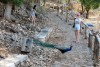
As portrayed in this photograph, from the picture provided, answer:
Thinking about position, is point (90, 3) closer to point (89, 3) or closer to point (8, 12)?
point (89, 3)

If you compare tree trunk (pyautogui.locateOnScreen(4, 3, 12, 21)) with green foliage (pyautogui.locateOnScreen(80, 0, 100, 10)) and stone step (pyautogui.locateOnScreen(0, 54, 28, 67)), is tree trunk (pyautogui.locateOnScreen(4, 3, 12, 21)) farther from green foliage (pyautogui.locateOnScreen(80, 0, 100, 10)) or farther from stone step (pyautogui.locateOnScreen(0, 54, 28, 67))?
green foliage (pyautogui.locateOnScreen(80, 0, 100, 10))

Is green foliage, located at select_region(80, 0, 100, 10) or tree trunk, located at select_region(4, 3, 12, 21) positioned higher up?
tree trunk, located at select_region(4, 3, 12, 21)

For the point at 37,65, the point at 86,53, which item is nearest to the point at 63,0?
the point at 86,53

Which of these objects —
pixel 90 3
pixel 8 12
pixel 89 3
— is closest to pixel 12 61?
pixel 8 12

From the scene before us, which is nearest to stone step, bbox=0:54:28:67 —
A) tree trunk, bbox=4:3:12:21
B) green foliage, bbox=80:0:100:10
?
tree trunk, bbox=4:3:12:21

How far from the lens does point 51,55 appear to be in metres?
12.9

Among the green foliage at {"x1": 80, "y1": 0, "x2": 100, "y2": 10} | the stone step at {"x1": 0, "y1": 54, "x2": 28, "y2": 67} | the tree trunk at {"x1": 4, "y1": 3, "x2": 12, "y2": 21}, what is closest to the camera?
the stone step at {"x1": 0, "y1": 54, "x2": 28, "y2": 67}

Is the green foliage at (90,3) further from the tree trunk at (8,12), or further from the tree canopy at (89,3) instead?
the tree trunk at (8,12)

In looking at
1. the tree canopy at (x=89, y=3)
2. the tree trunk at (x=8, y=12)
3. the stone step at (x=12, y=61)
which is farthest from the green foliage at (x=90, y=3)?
the stone step at (x=12, y=61)

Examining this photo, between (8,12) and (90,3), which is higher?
(8,12)

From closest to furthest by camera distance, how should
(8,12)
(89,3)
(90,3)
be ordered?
(8,12)
(89,3)
(90,3)

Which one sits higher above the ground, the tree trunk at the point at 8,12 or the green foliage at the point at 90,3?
the tree trunk at the point at 8,12

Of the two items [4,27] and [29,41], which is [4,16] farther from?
[29,41]

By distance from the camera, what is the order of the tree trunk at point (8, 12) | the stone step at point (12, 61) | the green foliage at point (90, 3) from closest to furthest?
the stone step at point (12, 61) < the tree trunk at point (8, 12) < the green foliage at point (90, 3)
